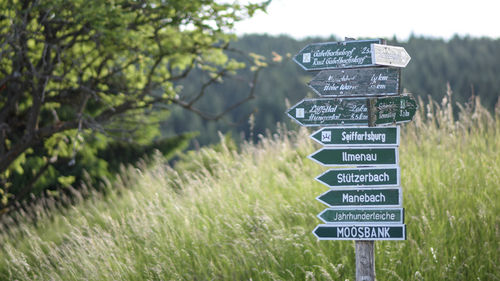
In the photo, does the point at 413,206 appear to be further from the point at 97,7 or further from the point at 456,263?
the point at 97,7

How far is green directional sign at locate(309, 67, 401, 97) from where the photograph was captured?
143 inches

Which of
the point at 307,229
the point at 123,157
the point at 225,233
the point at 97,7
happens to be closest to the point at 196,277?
the point at 225,233

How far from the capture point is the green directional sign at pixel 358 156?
3.60m

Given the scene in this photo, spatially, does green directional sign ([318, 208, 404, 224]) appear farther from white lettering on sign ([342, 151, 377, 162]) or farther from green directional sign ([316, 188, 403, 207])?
white lettering on sign ([342, 151, 377, 162])

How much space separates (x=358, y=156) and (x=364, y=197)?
288 millimetres

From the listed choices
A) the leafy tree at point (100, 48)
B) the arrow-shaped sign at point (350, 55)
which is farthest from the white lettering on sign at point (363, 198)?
the leafy tree at point (100, 48)

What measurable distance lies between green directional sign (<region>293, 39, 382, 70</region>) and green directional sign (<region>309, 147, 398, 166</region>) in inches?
23.3

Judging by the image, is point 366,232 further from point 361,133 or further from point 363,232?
point 361,133

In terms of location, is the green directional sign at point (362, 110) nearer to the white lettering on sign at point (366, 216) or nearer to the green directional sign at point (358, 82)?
the green directional sign at point (358, 82)

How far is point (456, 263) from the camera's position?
4508 millimetres

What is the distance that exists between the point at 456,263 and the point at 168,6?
13.9 ft

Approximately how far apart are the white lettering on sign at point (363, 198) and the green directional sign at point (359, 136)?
0.36 metres

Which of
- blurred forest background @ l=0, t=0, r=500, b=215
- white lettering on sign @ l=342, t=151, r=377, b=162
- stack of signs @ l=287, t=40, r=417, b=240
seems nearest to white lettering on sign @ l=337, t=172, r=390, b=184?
stack of signs @ l=287, t=40, r=417, b=240

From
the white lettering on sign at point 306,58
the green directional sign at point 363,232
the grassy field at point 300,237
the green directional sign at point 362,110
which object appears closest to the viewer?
the green directional sign at point 363,232
